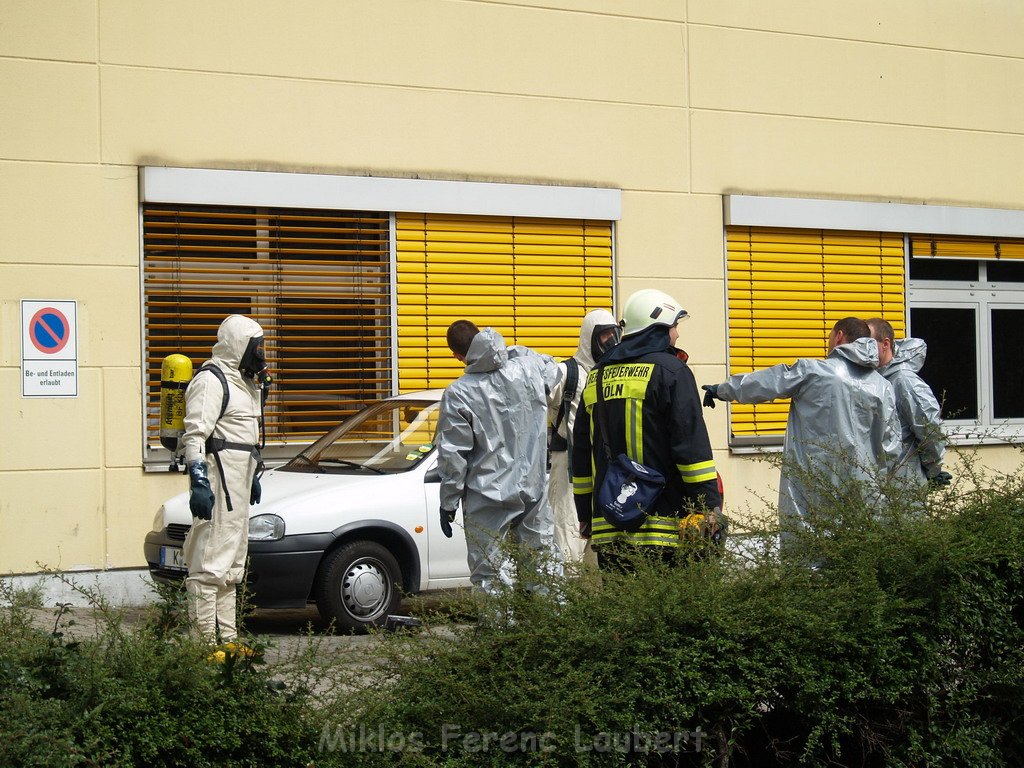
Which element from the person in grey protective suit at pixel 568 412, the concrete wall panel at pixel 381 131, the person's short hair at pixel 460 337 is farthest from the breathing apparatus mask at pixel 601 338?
the concrete wall panel at pixel 381 131

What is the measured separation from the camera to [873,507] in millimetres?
4875

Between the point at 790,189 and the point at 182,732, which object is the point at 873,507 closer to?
the point at 182,732

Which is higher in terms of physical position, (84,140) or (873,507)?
(84,140)

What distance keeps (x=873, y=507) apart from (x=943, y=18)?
10.6 metres

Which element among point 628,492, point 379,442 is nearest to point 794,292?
point 379,442

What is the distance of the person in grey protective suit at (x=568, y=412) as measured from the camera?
26.2 ft

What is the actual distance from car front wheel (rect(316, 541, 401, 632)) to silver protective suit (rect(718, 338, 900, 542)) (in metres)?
3.24

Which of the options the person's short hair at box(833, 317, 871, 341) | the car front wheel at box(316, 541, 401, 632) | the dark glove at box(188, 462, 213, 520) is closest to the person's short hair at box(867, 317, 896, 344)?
the person's short hair at box(833, 317, 871, 341)

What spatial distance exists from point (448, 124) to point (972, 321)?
6543mm

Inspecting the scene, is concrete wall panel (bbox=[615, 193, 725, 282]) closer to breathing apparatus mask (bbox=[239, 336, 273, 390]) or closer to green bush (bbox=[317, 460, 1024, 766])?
breathing apparatus mask (bbox=[239, 336, 273, 390])

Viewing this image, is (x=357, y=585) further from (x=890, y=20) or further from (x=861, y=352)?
(x=890, y=20)

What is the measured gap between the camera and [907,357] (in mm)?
7531

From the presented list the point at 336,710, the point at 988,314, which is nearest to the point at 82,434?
the point at 336,710

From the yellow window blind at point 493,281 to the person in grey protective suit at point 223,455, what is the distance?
4.05 meters
